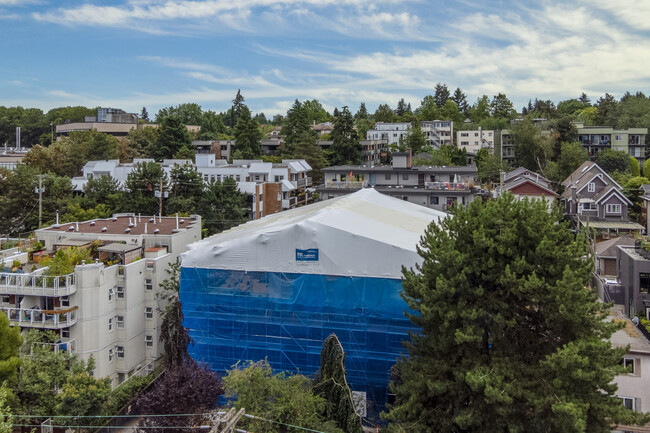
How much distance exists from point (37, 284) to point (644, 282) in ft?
98.1

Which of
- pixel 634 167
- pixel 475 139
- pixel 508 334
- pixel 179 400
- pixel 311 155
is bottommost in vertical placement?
pixel 179 400

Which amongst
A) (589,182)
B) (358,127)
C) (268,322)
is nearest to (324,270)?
(268,322)

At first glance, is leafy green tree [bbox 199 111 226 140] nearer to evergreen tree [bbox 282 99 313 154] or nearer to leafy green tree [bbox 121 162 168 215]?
evergreen tree [bbox 282 99 313 154]

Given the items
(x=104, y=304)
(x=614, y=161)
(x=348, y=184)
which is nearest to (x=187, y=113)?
(x=348, y=184)

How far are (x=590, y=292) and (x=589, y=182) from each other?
39331mm

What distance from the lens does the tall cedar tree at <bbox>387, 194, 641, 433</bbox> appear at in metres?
13.2

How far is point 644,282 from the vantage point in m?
28.2

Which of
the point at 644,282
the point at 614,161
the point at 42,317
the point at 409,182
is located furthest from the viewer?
the point at 614,161

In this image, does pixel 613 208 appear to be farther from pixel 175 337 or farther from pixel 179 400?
pixel 179 400

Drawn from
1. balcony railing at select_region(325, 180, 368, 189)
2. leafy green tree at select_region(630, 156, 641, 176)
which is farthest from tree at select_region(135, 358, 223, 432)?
leafy green tree at select_region(630, 156, 641, 176)

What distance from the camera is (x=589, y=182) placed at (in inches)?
1923

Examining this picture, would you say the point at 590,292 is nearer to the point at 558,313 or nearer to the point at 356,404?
the point at 558,313

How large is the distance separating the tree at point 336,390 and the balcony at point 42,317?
38.7ft

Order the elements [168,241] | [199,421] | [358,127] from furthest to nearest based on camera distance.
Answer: [358,127] → [168,241] → [199,421]
